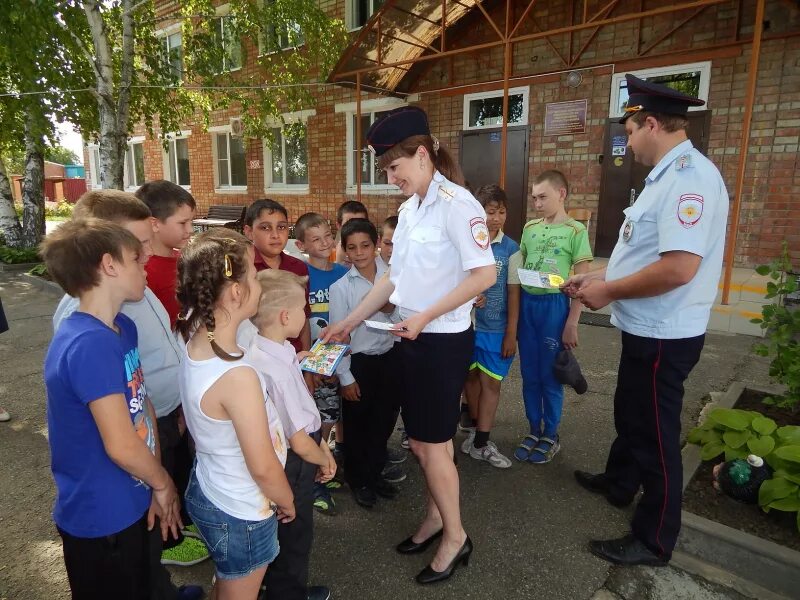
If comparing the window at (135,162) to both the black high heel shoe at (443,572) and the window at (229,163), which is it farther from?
the black high heel shoe at (443,572)

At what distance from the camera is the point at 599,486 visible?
2805 millimetres

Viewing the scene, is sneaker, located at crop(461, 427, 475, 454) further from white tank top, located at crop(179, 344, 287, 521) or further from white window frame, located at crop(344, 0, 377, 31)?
white window frame, located at crop(344, 0, 377, 31)

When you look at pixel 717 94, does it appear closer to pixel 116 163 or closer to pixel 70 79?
pixel 116 163

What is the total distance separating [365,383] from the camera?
278 centimetres

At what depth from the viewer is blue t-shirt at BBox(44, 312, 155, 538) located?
4.47ft

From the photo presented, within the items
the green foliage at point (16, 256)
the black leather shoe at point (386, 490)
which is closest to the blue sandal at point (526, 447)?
the black leather shoe at point (386, 490)

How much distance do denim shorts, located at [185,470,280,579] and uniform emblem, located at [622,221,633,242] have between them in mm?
1801

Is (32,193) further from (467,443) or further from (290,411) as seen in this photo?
(290,411)

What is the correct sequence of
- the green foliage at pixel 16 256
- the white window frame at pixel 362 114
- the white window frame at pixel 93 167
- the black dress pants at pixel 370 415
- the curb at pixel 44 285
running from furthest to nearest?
the white window frame at pixel 93 167 < the white window frame at pixel 362 114 < the green foliage at pixel 16 256 < the curb at pixel 44 285 < the black dress pants at pixel 370 415

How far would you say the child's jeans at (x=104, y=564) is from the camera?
1500mm

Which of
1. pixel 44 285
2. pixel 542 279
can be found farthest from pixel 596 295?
pixel 44 285

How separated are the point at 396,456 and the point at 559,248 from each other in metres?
1.61

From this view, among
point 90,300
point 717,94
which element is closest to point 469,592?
point 90,300

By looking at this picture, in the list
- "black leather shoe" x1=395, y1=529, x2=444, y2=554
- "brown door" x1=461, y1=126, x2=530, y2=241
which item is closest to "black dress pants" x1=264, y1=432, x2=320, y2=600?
"black leather shoe" x1=395, y1=529, x2=444, y2=554
